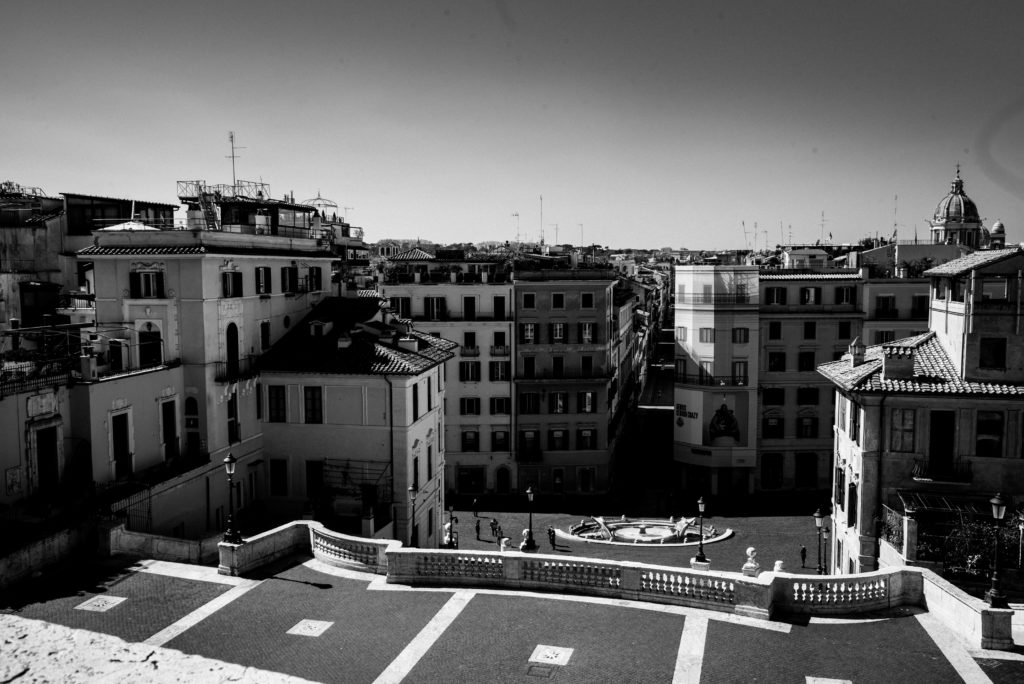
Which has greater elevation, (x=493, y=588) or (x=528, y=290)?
(x=528, y=290)

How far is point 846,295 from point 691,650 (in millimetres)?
50791

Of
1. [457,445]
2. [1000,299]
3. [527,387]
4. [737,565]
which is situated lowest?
[737,565]

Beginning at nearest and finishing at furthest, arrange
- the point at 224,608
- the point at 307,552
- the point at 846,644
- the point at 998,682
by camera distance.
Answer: the point at 998,682
the point at 846,644
the point at 224,608
the point at 307,552

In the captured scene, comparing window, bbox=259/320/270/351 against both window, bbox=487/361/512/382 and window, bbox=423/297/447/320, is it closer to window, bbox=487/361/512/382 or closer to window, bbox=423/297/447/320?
window, bbox=423/297/447/320

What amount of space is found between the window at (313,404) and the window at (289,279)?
21.7 ft

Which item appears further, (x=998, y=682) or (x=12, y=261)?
(x=12, y=261)

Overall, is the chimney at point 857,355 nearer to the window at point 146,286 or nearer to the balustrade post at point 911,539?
the balustrade post at point 911,539

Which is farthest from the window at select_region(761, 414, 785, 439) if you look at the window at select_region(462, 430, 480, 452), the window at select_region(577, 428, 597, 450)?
the window at select_region(462, 430, 480, 452)

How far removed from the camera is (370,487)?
37.8 metres

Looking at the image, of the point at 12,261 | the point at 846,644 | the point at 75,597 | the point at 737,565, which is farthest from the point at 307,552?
the point at 12,261

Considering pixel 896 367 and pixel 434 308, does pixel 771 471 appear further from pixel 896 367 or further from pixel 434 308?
pixel 896 367

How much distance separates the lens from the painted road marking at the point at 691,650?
1822cm

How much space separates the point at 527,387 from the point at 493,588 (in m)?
41.0

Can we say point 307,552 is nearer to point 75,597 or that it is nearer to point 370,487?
point 75,597
